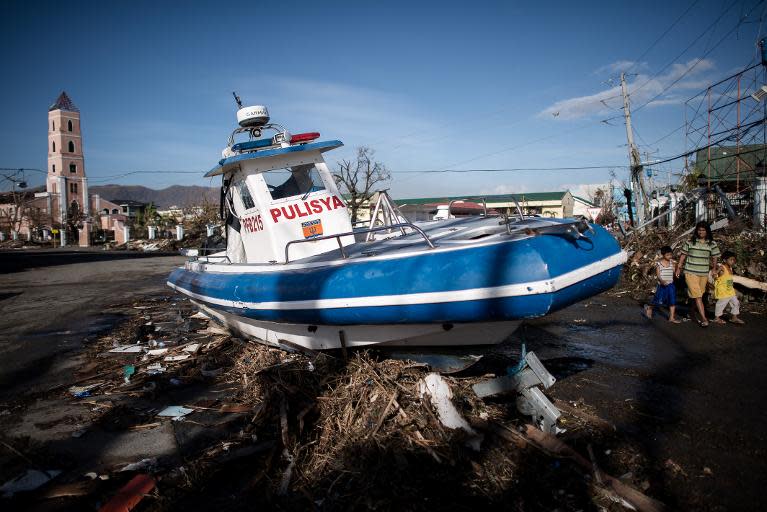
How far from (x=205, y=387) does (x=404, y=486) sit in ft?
10.0

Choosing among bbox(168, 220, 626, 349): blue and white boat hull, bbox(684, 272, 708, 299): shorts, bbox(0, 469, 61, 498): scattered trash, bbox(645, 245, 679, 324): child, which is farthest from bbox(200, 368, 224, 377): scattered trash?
bbox(684, 272, 708, 299): shorts

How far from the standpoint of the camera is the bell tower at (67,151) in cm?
5959

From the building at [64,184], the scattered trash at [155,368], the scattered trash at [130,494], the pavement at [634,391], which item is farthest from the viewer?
the building at [64,184]

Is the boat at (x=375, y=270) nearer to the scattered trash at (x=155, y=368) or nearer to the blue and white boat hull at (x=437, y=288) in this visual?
the blue and white boat hull at (x=437, y=288)

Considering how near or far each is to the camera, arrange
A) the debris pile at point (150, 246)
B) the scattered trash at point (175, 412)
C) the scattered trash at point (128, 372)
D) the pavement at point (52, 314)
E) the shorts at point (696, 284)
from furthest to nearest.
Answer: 1. the debris pile at point (150, 246)
2. the shorts at point (696, 284)
3. the pavement at point (52, 314)
4. the scattered trash at point (128, 372)
5. the scattered trash at point (175, 412)

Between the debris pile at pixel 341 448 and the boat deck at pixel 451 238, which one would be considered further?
the boat deck at pixel 451 238

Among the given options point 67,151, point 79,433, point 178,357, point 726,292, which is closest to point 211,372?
point 178,357

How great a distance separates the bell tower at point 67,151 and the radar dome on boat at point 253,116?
2454 inches

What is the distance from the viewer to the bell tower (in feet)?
196

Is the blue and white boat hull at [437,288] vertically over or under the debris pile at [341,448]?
over

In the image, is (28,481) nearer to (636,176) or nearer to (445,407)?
(445,407)

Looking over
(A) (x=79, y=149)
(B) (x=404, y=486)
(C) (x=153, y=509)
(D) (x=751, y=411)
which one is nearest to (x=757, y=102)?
(D) (x=751, y=411)

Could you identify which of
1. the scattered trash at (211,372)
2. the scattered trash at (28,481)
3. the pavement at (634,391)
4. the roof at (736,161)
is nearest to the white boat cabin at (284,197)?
the scattered trash at (211,372)

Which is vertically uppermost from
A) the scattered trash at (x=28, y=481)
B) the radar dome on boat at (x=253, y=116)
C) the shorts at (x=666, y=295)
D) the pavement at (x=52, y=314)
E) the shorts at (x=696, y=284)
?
the radar dome on boat at (x=253, y=116)
